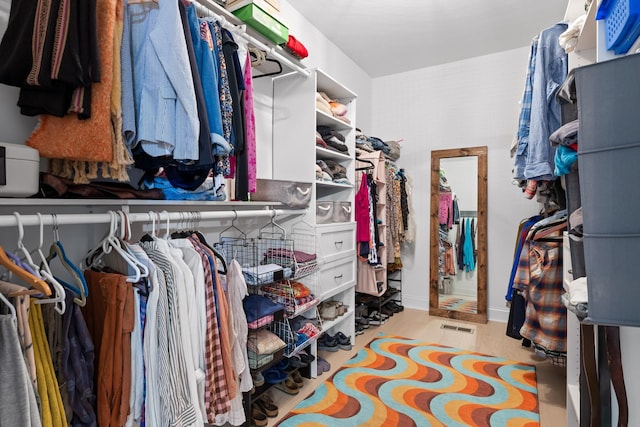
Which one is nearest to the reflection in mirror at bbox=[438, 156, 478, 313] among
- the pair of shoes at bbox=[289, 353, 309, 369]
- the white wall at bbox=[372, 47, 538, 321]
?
the white wall at bbox=[372, 47, 538, 321]

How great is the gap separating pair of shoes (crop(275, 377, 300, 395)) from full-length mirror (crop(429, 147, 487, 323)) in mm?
2102

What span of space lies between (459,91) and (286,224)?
102 inches

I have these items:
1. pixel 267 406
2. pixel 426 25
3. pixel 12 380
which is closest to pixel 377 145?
pixel 426 25

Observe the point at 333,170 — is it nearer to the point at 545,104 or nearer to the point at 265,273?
the point at 265,273

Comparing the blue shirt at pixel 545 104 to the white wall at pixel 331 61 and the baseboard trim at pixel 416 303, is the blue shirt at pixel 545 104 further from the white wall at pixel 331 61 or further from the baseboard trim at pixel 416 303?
the baseboard trim at pixel 416 303

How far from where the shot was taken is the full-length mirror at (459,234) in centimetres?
356

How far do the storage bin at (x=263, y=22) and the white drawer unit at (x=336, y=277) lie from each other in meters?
1.48

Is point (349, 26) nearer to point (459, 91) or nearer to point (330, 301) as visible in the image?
point (459, 91)

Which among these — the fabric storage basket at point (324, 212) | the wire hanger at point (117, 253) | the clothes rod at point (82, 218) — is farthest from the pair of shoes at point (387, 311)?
the wire hanger at point (117, 253)

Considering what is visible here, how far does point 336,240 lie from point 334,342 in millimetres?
857

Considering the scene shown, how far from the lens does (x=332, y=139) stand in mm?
2732

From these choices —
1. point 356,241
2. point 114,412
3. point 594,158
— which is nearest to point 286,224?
point 356,241

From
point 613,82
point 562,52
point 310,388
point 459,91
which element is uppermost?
point 459,91

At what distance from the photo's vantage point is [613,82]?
0.64 metres
